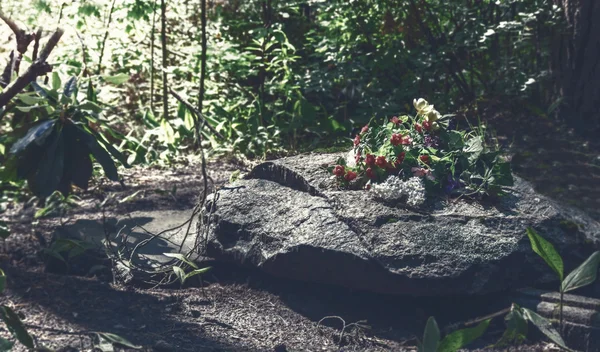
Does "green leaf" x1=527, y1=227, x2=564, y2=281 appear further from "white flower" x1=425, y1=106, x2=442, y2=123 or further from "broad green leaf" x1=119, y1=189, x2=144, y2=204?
"broad green leaf" x1=119, y1=189, x2=144, y2=204

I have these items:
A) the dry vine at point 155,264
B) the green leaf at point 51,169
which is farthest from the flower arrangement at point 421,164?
the green leaf at point 51,169

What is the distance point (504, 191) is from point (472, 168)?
183 millimetres

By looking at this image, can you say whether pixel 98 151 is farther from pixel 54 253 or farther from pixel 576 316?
pixel 576 316

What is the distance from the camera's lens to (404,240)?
3.13 m

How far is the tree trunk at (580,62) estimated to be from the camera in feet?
17.1

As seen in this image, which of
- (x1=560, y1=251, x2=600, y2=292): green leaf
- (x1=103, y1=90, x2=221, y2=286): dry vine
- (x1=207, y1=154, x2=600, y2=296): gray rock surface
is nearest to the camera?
(x1=560, y1=251, x2=600, y2=292): green leaf

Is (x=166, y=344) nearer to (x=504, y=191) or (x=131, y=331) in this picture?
(x=131, y=331)

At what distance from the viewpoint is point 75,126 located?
388 cm

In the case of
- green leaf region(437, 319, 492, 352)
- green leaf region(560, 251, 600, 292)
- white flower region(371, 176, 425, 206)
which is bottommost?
green leaf region(437, 319, 492, 352)

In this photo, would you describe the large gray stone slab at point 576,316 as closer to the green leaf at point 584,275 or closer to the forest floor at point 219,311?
the forest floor at point 219,311

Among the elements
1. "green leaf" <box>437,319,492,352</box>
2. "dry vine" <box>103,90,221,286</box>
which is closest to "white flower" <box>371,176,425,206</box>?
"dry vine" <box>103,90,221,286</box>

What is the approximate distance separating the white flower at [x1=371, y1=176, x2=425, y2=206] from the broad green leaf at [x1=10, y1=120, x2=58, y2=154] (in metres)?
1.70

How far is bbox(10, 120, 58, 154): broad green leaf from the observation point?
3.71 metres

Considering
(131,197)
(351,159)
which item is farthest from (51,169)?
(351,159)
